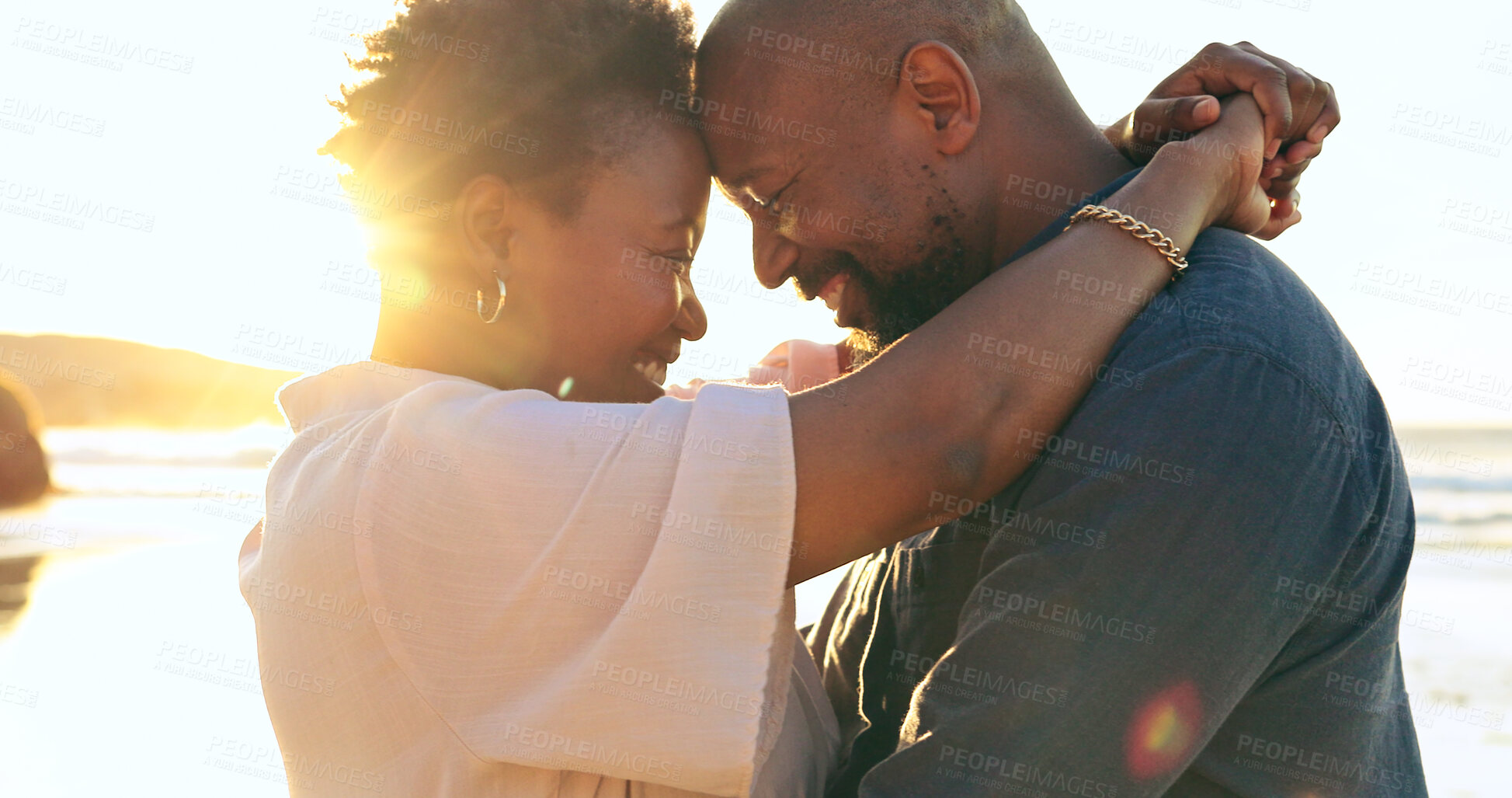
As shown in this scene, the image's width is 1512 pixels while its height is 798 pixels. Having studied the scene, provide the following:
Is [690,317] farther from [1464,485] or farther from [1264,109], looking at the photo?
[1464,485]

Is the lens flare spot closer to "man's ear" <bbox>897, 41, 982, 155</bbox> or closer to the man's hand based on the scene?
the man's hand

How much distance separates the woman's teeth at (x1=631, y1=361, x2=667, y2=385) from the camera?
227 cm

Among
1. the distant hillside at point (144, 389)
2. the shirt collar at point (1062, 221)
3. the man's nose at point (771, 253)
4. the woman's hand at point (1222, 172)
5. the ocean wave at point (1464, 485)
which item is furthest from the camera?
the distant hillside at point (144, 389)

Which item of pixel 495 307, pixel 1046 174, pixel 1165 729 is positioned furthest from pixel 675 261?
pixel 1165 729

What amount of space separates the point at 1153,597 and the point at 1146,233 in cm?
59

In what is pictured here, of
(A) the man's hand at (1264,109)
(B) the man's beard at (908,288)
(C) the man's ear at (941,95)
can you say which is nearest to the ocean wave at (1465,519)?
(A) the man's hand at (1264,109)

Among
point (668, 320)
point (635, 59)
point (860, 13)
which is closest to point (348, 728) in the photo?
point (668, 320)

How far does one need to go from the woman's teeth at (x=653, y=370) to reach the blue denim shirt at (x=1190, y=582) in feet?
2.88

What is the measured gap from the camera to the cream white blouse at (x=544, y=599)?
1443 millimetres

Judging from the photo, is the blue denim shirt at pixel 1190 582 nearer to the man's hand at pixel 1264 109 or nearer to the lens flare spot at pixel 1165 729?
the lens flare spot at pixel 1165 729

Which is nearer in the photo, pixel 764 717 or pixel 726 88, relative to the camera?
pixel 764 717

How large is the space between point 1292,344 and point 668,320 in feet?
4.01

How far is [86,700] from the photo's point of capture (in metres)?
5.45

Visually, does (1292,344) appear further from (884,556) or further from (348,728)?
(348,728)
